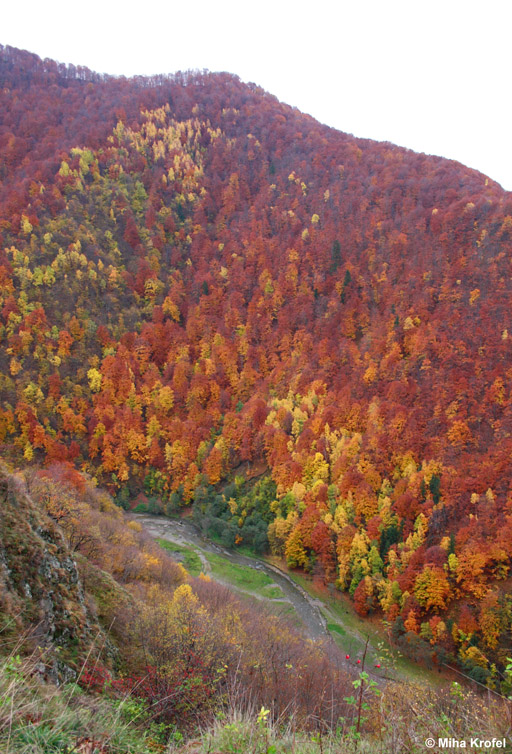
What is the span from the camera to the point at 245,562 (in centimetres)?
6844

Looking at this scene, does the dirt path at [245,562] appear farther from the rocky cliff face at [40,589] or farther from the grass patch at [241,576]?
the rocky cliff face at [40,589]

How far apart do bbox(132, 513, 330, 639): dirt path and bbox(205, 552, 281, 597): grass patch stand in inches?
43.7

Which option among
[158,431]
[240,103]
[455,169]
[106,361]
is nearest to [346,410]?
[158,431]

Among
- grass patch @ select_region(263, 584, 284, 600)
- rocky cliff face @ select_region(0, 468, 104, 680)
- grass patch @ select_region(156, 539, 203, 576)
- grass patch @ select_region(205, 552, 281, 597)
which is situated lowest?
grass patch @ select_region(156, 539, 203, 576)

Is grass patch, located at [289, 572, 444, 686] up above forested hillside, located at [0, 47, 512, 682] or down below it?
below

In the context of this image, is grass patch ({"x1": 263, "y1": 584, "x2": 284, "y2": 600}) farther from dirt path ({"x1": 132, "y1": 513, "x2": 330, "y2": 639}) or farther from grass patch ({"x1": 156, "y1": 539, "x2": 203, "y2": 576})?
grass patch ({"x1": 156, "y1": 539, "x2": 203, "y2": 576})

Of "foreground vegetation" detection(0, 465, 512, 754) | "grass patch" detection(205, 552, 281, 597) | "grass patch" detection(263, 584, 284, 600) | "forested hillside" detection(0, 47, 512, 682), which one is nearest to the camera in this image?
"foreground vegetation" detection(0, 465, 512, 754)

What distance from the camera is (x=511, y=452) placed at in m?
59.7

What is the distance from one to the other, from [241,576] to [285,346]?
176 ft

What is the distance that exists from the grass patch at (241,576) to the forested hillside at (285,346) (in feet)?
17.4

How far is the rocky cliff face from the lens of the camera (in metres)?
13.9

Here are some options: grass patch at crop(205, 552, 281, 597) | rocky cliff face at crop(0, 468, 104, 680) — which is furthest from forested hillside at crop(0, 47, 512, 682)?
rocky cliff face at crop(0, 468, 104, 680)

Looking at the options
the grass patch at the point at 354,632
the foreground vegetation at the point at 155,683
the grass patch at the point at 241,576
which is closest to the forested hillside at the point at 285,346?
the grass patch at the point at 354,632

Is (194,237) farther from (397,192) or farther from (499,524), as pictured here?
(499,524)
